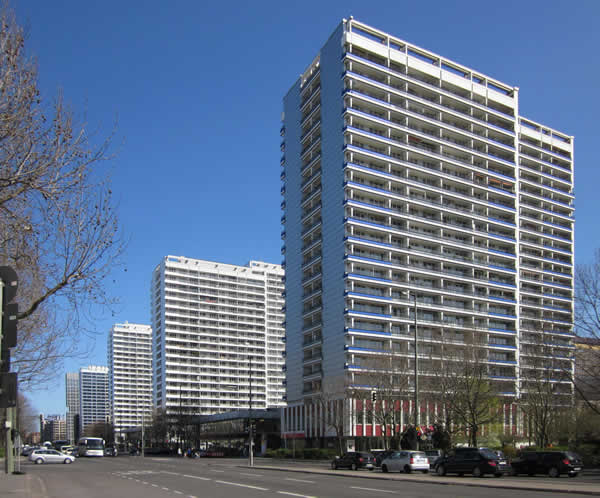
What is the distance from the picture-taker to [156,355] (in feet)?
584

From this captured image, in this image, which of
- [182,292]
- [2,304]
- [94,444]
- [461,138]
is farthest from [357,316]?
[182,292]

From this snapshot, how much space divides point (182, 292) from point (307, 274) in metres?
81.4

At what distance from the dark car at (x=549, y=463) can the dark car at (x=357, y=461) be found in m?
11.8

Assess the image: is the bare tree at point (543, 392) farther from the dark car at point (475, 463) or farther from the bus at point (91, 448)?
the bus at point (91, 448)

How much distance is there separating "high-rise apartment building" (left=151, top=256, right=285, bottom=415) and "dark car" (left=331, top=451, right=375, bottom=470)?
409 feet

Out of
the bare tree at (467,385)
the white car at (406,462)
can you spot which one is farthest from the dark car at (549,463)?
the bare tree at (467,385)

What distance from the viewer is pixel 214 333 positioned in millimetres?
179875

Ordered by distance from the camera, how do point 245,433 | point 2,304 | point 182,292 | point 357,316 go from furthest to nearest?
1. point 182,292
2. point 245,433
3. point 357,316
4. point 2,304

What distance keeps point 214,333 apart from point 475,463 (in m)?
151

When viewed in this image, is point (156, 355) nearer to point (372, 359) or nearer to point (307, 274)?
point (307, 274)

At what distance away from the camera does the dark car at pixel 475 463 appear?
3272 cm

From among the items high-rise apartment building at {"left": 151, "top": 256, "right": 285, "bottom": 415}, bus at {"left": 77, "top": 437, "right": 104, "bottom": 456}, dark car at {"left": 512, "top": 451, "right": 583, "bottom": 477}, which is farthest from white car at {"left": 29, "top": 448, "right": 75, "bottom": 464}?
high-rise apartment building at {"left": 151, "top": 256, "right": 285, "bottom": 415}

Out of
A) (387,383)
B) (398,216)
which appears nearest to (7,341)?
(387,383)

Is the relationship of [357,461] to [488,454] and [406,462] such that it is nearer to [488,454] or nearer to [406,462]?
[406,462]
